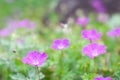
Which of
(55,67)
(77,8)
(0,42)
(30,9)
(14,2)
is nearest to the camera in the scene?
(55,67)

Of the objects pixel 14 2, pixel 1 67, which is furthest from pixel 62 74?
pixel 14 2

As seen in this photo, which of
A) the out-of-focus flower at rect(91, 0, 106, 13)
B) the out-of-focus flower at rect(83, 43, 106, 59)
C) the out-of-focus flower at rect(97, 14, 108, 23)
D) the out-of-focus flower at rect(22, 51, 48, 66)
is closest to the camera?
the out-of-focus flower at rect(22, 51, 48, 66)

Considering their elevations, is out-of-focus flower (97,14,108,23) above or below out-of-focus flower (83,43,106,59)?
above

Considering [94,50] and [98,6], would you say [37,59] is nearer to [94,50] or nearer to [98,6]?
[94,50]

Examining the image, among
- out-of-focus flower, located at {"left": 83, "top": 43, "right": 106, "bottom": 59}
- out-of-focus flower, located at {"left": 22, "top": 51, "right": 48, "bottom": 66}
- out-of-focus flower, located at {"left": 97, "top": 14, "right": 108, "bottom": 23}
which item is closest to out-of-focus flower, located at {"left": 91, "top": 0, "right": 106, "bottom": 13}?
out-of-focus flower, located at {"left": 97, "top": 14, "right": 108, "bottom": 23}

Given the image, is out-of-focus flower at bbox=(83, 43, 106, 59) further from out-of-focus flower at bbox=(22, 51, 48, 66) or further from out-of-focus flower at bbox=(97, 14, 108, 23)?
out-of-focus flower at bbox=(97, 14, 108, 23)

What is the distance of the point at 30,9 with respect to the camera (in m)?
4.96

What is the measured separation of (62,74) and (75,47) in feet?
0.98

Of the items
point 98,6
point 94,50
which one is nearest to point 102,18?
point 98,6

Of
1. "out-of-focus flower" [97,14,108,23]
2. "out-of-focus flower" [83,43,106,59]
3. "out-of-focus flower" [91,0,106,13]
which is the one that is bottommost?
"out-of-focus flower" [83,43,106,59]

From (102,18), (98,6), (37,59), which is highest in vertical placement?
(98,6)

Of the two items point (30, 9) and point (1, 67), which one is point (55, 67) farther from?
A: point (30, 9)

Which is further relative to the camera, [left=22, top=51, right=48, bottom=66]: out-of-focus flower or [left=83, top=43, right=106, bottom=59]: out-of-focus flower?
[left=83, top=43, right=106, bottom=59]: out-of-focus flower

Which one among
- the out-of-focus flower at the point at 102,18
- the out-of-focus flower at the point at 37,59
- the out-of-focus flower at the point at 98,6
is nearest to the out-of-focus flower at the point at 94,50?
the out-of-focus flower at the point at 37,59
